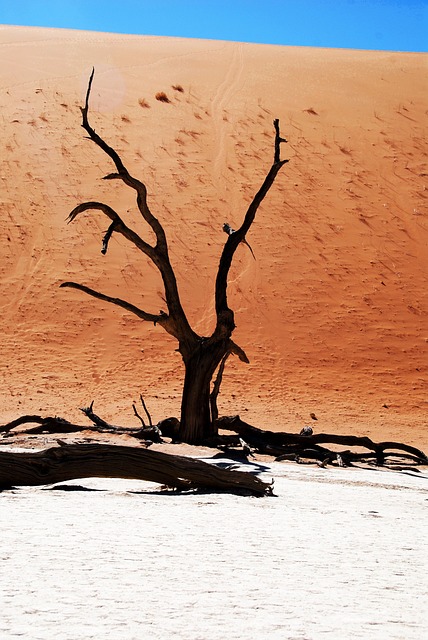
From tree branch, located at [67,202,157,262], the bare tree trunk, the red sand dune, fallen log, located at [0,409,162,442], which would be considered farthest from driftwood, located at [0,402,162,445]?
the red sand dune

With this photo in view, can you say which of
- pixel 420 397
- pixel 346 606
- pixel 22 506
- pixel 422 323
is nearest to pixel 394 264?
pixel 422 323

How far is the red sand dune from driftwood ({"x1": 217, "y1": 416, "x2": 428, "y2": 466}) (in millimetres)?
3527

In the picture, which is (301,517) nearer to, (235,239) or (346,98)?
(235,239)

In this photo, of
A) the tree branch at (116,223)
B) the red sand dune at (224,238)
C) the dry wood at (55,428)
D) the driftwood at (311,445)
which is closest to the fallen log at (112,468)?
the driftwood at (311,445)

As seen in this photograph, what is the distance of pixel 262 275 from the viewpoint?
21.9 meters

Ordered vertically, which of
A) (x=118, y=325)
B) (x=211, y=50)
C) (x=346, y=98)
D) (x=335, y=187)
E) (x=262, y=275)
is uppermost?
(x=211, y=50)

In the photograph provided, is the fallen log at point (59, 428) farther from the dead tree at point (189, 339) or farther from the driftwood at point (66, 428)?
the dead tree at point (189, 339)

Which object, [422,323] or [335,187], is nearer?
[422,323]

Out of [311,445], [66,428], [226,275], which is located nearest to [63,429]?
[66,428]

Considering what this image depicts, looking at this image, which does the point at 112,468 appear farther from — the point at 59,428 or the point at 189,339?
the point at 59,428

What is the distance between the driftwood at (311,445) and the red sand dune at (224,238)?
139 inches

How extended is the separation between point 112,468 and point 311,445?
502 cm

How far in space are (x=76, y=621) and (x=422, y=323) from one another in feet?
59.4

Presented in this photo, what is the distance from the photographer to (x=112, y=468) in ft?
21.4
